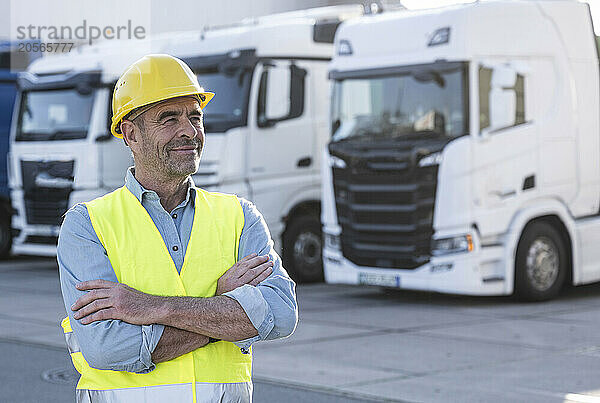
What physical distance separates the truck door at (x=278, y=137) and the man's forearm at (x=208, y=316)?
10.7 meters

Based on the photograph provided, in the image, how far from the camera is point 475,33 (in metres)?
11.3

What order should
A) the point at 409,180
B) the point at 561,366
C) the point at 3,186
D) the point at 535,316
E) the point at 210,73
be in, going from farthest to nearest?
the point at 3,186, the point at 210,73, the point at 409,180, the point at 535,316, the point at 561,366

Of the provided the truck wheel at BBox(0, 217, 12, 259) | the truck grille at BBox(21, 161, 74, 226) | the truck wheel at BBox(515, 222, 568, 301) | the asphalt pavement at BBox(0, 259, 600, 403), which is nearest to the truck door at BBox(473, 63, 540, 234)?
the truck wheel at BBox(515, 222, 568, 301)

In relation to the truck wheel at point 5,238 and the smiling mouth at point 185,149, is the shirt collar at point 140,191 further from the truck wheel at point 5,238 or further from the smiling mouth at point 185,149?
the truck wheel at point 5,238

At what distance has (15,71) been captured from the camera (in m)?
18.9

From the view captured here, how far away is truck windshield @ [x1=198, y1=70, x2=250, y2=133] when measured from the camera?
13.5 m

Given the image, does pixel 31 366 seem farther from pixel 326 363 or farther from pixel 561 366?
pixel 561 366

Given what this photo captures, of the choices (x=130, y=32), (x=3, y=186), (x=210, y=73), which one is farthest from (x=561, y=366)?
(x=130, y=32)

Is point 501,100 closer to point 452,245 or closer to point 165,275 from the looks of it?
point 452,245

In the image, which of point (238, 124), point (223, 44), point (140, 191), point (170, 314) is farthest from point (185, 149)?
point (223, 44)

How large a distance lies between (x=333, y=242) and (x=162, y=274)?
9.67 metres

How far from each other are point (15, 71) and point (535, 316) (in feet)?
36.6

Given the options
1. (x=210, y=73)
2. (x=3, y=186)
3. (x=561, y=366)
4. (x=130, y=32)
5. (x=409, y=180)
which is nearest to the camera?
(x=561, y=366)

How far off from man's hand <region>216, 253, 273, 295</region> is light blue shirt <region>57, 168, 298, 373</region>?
0.03 metres
